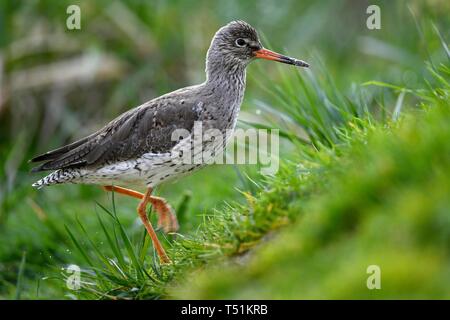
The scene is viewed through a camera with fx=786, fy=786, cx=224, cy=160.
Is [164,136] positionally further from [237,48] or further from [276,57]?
[276,57]

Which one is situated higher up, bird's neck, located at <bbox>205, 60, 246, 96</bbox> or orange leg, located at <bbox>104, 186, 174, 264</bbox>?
bird's neck, located at <bbox>205, 60, 246, 96</bbox>

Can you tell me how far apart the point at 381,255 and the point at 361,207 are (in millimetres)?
504

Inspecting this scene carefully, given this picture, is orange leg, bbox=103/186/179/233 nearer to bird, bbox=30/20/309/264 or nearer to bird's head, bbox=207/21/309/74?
bird, bbox=30/20/309/264

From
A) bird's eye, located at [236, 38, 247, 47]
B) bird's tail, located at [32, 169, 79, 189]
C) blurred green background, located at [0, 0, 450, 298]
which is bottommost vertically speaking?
bird's tail, located at [32, 169, 79, 189]

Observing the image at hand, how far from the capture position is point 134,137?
24.8 feet

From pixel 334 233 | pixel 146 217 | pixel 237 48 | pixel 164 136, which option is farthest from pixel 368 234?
pixel 237 48

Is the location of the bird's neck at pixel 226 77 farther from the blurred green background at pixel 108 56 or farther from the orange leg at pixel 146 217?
the blurred green background at pixel 108 56

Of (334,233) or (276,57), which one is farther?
(276,57)

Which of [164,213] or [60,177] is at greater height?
[60,177]

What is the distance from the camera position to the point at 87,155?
25.3ft

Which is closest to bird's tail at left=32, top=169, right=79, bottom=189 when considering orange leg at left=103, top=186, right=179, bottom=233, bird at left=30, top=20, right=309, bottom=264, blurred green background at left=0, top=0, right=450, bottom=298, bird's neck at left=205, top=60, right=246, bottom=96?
bird at left=30, top=20, right=309, bottom=264

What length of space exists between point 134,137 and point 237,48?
4.42 feet

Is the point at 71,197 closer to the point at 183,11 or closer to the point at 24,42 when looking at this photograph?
the point at 24,42

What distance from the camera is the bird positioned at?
23.6ft
